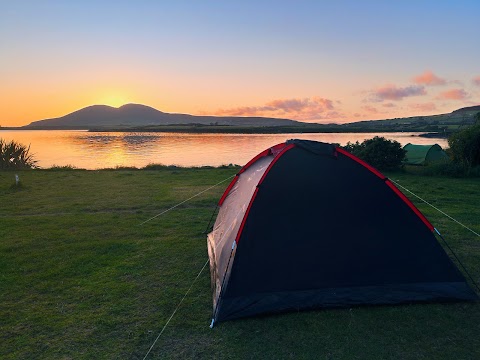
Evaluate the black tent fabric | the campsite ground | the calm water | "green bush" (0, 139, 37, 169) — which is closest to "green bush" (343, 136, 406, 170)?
the campsite ground

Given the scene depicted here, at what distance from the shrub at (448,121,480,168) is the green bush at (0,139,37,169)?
26.7 metres

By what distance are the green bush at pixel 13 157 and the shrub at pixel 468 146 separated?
2674cm

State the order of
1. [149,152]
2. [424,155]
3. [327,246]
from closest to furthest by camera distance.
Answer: [327,246], [424,155], [149,152]

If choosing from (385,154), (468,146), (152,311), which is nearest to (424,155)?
(468,146)

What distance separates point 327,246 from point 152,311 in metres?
2.72

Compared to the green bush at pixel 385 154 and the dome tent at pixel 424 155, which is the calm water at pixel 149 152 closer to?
the green bush at pixel 385 154

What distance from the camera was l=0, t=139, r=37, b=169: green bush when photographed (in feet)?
75.6

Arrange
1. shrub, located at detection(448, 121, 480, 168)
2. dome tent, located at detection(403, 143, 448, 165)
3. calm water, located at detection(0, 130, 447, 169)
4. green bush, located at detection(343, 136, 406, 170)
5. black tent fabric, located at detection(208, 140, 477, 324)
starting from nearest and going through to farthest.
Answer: black tent fabric, located at detection(208, 140, 477, 324) < shrub, located at detection(448, 121, 480, 168) < green bush, located at detection(343, 136, 406, 170) < dome tent, located at detection(403, 143, 448, 165) < calm water, located at detection(0, 130, 447, 169)

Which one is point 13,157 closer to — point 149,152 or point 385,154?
point 149,152

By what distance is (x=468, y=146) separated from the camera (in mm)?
19547

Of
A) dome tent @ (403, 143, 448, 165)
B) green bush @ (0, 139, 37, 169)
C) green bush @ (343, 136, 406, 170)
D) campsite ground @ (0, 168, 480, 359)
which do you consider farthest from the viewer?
dome tent @ (403, 143, 448, 165)

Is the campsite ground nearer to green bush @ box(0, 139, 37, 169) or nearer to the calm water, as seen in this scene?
green bush @ box(0, 139, 37, 169)

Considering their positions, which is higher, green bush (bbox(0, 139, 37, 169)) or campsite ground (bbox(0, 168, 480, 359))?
green bush (bbox(0, 139, 37, 169))

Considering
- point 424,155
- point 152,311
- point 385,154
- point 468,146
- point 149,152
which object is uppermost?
point 468,146
